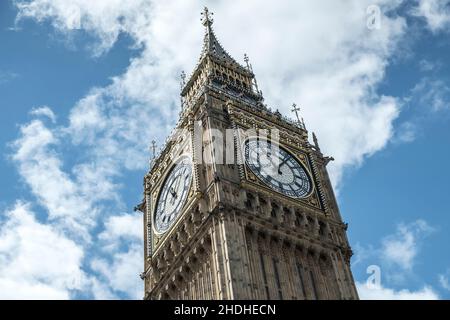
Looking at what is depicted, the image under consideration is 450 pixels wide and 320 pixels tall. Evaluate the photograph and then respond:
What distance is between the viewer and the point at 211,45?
71750 mm

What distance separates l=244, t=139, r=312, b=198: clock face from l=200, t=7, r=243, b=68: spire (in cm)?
1678

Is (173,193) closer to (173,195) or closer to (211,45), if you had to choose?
(173,195)

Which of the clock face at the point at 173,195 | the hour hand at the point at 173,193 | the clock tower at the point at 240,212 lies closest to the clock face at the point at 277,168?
the clock tower at the point at 240,212

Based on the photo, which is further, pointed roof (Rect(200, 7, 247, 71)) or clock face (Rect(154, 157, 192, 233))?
pointed roof (Rect(200, 7, 247, 71))

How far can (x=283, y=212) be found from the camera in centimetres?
4972

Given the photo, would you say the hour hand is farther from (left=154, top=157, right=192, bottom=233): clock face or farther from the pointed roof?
the pointed roof

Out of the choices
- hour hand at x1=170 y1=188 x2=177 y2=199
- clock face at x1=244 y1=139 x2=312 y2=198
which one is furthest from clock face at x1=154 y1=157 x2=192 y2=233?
clock face at x1=244 y1=139 x2=312 y2=198

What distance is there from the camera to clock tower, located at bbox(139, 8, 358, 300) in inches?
1810
